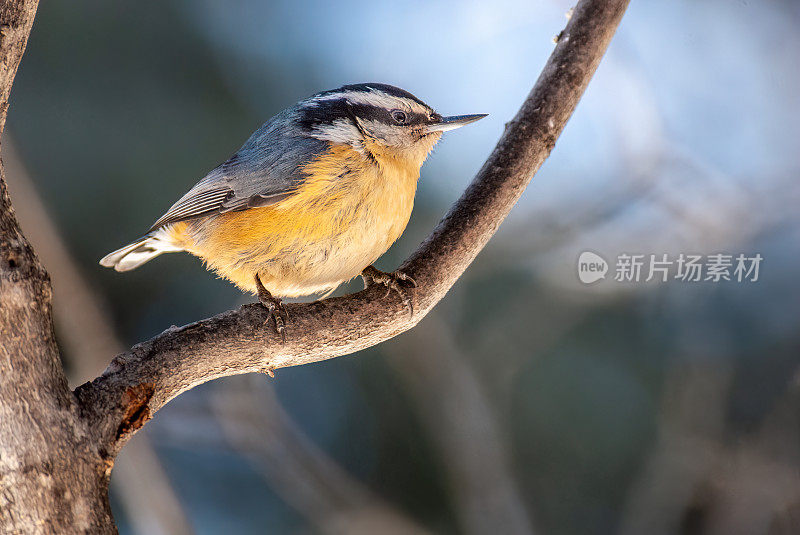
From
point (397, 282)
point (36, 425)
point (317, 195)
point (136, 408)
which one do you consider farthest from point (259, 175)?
point (36, 425)

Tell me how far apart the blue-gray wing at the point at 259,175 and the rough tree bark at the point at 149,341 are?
37 centimetres

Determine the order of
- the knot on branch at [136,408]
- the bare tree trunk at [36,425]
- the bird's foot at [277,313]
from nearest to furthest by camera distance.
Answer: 1. the bare tree trunk at [36,425]
2. the knot on branch at [136,408]
3. the bird's foot at [277,313]

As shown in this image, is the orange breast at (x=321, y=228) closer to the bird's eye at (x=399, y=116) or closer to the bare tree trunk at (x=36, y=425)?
the bird's eye at (x=399, y=116)

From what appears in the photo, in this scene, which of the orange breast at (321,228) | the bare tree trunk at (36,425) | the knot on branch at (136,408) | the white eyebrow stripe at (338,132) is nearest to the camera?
the bare tree trunk at (36,425)

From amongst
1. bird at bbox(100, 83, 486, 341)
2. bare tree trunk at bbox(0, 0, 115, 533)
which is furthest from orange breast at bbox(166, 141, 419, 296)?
bare tree trunk at bbox(0, 0, 115, 533)

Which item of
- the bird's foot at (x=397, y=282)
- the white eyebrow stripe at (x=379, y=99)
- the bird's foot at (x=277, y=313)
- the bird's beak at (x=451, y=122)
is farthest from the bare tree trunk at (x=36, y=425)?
the bird's beak at (x=451, y=122)

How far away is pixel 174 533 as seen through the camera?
315 cm

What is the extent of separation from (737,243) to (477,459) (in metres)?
1.54

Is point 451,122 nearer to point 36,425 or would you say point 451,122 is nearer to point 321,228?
point 321,228

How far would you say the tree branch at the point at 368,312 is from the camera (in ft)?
5.32

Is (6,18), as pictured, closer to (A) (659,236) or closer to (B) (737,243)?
(A) (659,236)

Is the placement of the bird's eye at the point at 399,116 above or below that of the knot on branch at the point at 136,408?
above

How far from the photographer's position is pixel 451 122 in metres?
2.23

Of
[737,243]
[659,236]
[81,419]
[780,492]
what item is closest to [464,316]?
[659,236]
